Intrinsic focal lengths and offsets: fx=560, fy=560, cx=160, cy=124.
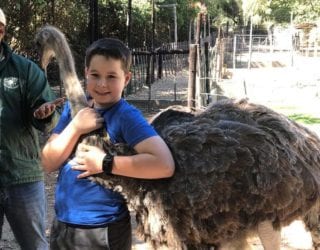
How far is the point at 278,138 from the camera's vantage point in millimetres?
2092

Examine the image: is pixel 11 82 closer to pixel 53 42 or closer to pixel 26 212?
pixel 53 42

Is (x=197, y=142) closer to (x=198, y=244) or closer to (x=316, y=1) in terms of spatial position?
(x=198, y=244)

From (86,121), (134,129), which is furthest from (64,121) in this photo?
A: (134,129)

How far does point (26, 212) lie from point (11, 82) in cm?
53

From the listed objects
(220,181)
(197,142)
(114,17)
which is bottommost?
(220,181)

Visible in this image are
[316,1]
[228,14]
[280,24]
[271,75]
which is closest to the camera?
[271,75]

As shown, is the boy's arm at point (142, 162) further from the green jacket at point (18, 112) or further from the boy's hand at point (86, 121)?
the green jacket at point (18, 112)

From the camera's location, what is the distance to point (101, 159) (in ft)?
5.68

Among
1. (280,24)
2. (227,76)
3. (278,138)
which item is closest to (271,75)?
(227,76)

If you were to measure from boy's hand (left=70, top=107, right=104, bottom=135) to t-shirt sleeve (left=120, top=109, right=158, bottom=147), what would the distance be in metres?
0.08

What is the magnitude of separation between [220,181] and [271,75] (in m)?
15.1

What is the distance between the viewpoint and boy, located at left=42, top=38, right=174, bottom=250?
1.69 m

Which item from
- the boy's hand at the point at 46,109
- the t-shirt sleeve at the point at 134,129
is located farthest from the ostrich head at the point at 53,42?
the t-shirt sleeve at the point at 134,129

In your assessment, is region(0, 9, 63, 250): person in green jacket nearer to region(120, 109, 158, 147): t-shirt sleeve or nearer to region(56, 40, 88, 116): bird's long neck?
region(56, 40, 88, 116): bird's long neck
